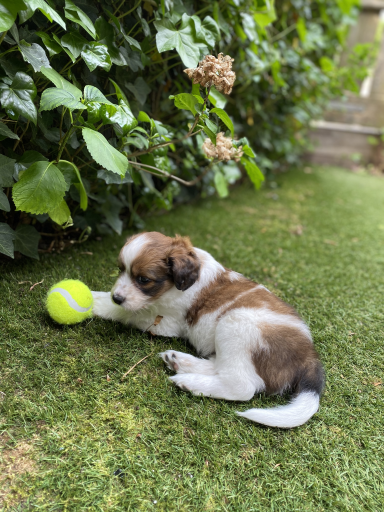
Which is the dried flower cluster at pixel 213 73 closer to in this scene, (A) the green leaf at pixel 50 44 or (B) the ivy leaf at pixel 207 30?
(B) the ivy leaf at pixel 207 30

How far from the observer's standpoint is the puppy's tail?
1.87 metres

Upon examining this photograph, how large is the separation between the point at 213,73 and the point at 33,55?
1030mm

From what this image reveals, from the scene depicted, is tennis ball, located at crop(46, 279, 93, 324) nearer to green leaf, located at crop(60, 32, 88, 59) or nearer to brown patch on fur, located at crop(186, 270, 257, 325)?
brown patch on fur, located at crop(186, 270, 257, 325)

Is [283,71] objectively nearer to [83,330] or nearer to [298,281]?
[298,281]

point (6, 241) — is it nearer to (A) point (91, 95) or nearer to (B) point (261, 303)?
(A) point (91, 95)

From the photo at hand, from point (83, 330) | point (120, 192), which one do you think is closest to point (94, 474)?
point (83, 330)

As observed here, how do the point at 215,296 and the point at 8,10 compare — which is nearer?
the point at 8,10

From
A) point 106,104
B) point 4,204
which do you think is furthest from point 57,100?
point 4,204

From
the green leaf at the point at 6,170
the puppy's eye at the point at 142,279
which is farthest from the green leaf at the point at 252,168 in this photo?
the green leaf at the point at 6,170

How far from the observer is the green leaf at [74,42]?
2100mm

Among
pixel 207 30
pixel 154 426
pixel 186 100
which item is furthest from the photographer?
pixel 207 30

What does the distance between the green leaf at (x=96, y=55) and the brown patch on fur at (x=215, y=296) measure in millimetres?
1501

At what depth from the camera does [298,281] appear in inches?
135

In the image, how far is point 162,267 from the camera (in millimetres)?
2250
